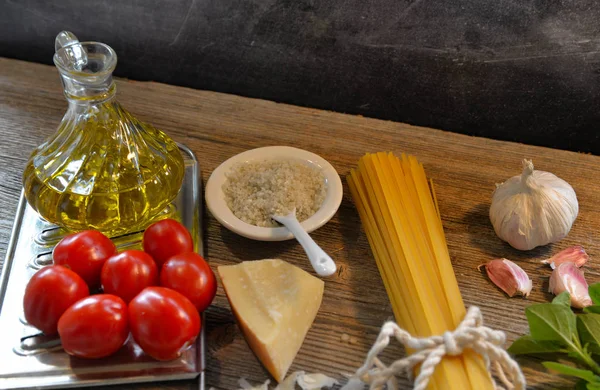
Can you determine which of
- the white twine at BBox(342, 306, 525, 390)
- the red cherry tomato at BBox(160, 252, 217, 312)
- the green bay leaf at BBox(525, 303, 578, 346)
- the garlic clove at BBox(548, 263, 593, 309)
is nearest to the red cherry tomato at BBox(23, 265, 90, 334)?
the red cherry tomato at BBox(160, 252, 217, 312)

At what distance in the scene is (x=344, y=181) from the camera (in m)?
1.18

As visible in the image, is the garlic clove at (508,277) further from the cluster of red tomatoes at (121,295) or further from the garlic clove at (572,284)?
the cluster of red tomatoes at (121,295)

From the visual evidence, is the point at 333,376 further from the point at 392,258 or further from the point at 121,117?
the point at 121,117

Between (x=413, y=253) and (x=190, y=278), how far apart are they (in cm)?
36

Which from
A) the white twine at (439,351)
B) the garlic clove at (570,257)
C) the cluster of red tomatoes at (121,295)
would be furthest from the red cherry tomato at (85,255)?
the garlic clove at (570,257)

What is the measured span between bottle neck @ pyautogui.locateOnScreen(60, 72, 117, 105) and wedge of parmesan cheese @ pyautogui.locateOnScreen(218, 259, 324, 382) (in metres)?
0.33

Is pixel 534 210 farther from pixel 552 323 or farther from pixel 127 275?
pixel 127 275

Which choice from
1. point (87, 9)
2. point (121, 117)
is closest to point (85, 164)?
point (121, 117)

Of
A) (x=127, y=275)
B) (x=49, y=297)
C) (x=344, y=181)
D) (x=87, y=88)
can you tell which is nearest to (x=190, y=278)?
(x=127, y=275)

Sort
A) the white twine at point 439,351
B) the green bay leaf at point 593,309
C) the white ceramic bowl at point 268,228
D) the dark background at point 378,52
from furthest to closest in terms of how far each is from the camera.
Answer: the dark background at point 378,52
the white ceramic bowl at point 268,228
the green bay leaf at point 593,309
the white twine at point 439,351

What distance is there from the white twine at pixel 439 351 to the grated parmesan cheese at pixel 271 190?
32cm

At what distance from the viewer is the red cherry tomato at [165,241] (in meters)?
0.90

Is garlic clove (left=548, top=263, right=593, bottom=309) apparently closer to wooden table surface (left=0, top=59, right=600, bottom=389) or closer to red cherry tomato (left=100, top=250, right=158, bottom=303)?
wooden table surface (left=0, top=59, right=600, bottom=389)

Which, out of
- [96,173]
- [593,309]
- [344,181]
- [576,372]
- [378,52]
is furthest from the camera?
[378,52]
